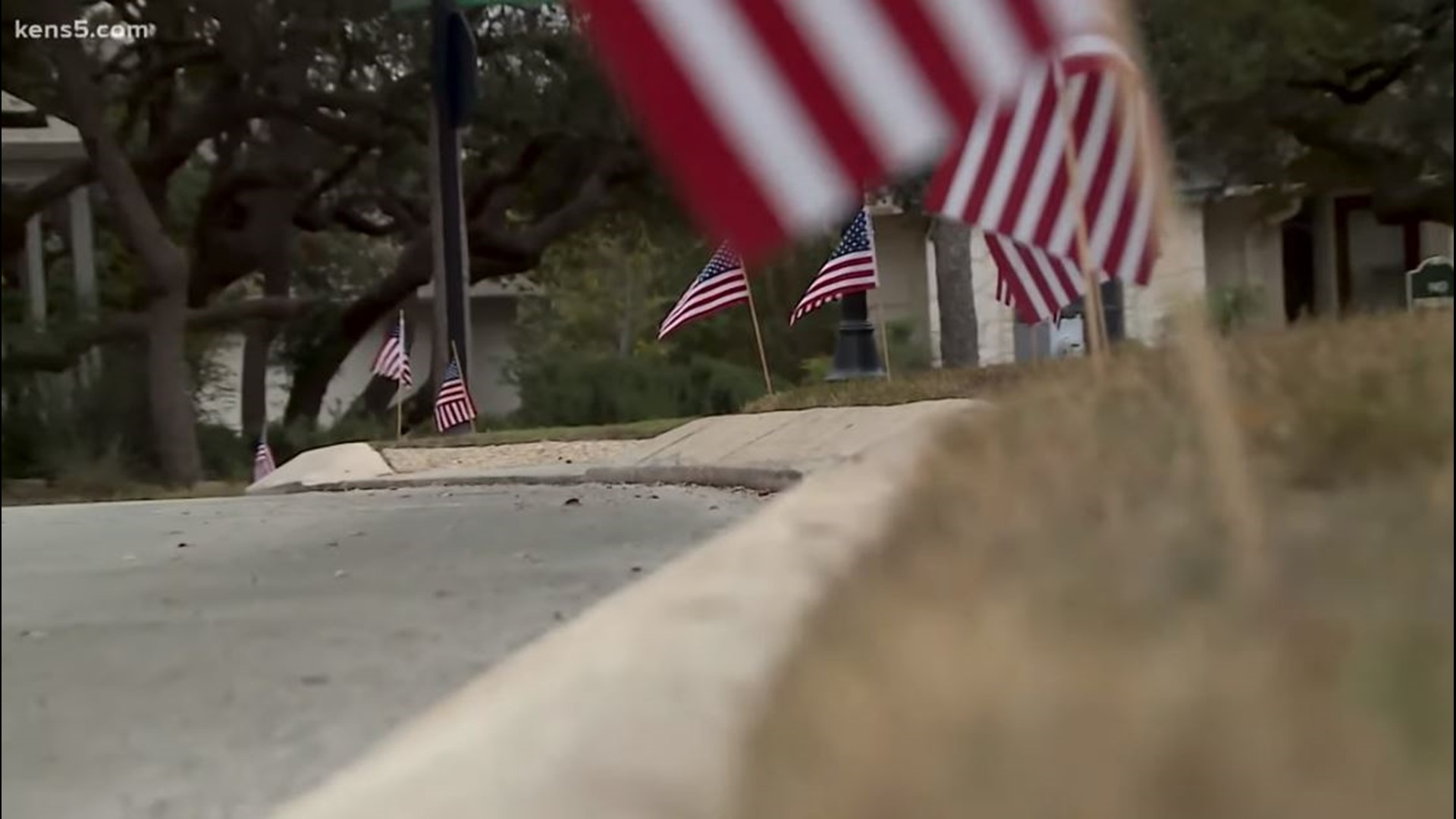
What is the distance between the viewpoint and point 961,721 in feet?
5.87

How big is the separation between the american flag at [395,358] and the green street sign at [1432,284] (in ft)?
7.58

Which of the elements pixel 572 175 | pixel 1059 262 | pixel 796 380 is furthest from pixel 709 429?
pixel 572 175

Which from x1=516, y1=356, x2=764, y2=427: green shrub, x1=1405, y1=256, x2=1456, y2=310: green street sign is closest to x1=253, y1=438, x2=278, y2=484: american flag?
x1=516, y1=356, x2=764, y2=427: green shrub

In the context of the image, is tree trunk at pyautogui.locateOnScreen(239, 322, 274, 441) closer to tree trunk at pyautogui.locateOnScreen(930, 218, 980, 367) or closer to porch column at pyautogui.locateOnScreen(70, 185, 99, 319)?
porch column at pyautogui.locateOnScreen(70, 185, 99, 319)

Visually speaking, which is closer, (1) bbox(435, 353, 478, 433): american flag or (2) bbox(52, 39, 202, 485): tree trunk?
(2) bbox(52, 39, 202, 485): tree trunk

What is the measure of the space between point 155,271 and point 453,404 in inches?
31.1

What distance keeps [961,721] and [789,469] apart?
1.12 m

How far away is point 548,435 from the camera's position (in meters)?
3.36

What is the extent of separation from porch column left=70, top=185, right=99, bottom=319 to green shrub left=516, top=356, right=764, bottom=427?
145 cm

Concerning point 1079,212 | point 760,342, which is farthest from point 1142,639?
point 760,342

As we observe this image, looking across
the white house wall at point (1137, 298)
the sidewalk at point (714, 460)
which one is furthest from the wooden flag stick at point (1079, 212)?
the sidewalk at point (714, 460)

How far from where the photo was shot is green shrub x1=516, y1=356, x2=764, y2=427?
11.8 feet

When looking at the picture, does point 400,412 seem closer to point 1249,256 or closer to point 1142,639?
point 1142,639

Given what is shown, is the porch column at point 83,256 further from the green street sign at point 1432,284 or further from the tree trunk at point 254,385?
the green street sign at point 1432,284
